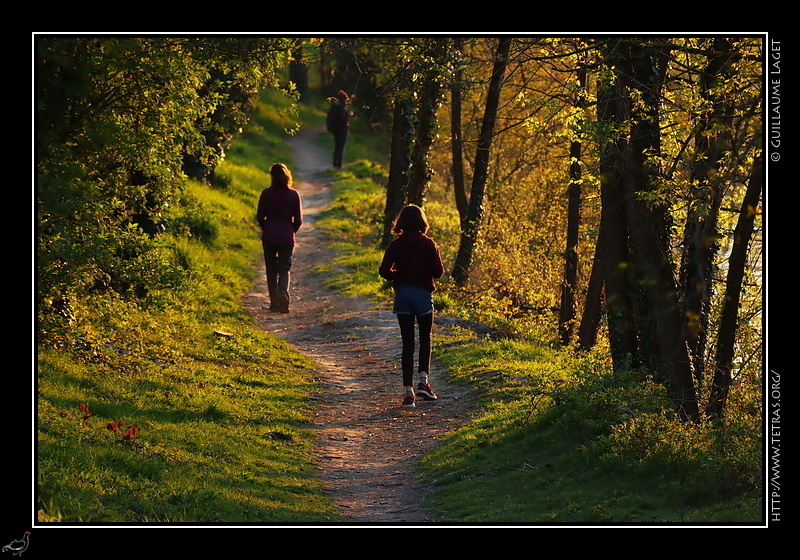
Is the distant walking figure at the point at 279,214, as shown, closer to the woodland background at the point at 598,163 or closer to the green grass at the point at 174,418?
the green grass at the point at 174,418

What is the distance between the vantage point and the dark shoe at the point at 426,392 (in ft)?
36.6

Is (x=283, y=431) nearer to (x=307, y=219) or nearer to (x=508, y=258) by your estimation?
(x=508, y=258)

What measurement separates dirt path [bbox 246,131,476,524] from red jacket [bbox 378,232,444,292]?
1.61 metres

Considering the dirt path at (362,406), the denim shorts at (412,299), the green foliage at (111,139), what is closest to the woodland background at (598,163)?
the green foliage at (111,139)

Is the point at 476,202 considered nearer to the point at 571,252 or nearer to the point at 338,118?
the point at 571,252

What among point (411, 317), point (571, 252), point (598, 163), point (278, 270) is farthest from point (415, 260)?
point (571, 252)

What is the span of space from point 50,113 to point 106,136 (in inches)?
22.6

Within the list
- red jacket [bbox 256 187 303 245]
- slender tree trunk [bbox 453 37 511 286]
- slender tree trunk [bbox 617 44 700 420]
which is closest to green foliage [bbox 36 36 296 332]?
red jacket [bbox 256 187 303 245]

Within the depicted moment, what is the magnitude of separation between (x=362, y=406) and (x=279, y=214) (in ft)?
15.3

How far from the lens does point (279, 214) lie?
14883mm

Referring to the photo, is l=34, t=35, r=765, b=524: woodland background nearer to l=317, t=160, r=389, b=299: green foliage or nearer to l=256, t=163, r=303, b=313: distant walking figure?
l=256, t=163, r=303, b=313: distant walking figure

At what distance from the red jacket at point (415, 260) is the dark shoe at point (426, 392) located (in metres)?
1.31
